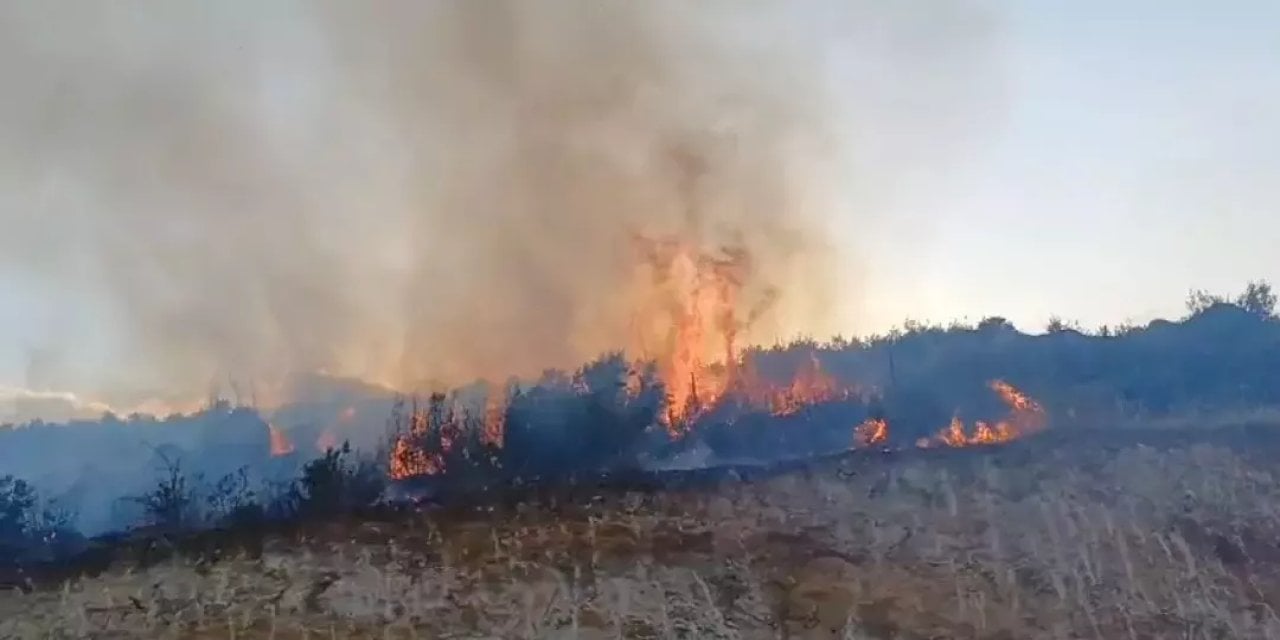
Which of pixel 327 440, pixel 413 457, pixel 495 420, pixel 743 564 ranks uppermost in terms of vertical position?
pixel 495 420

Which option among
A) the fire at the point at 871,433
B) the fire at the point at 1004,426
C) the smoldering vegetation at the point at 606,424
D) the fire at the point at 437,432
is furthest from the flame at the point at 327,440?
the fire at the point at 1004,426

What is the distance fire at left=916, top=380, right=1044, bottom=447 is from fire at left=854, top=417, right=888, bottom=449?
2.38ft

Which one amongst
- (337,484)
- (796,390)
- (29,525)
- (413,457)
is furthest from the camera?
(796,390)

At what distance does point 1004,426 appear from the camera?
20359mm

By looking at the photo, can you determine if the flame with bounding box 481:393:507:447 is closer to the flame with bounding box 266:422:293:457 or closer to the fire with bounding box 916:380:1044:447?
the flame with bounding box 266:422:293:457

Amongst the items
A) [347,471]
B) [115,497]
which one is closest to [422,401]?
[347,471]

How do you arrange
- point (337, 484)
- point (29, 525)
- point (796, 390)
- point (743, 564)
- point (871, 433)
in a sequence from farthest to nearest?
point (796, 390) < point (871, 433) < point (337, 484) < point (29, 525) < point (743, 564)

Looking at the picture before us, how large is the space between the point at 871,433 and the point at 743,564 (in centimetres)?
647

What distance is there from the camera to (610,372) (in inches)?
798

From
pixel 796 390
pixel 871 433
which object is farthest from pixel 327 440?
pixel 871 433

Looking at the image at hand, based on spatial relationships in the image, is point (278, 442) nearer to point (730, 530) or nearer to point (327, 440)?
point (327, 440)

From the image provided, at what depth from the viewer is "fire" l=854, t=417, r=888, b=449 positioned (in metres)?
19.7

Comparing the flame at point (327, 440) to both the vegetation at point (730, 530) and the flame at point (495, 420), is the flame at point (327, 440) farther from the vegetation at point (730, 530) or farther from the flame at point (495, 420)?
the flame at point (495, 420)

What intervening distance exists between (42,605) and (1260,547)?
16.5 metres
